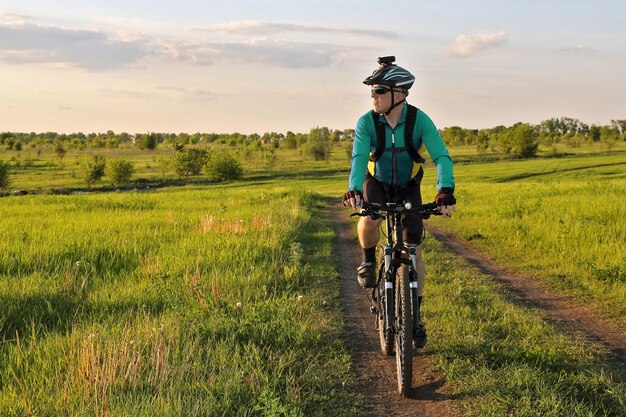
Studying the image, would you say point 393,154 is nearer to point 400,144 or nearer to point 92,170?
point 400,144

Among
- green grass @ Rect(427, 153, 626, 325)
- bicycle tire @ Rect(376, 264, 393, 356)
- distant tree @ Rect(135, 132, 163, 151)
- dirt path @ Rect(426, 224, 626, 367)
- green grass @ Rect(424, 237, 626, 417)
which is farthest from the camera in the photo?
distant tree @ Rect(135, 132, 163, 151)

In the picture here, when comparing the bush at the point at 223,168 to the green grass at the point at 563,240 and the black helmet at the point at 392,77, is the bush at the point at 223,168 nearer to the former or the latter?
the green grass at the point at 563,240

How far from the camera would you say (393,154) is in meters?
4.44

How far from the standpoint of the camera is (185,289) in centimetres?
628

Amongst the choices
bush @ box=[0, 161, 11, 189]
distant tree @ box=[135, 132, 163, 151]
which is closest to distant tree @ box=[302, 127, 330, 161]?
distant tree @ box=[135, 132, 163, 151]

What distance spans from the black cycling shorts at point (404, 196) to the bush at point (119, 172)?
54.9m

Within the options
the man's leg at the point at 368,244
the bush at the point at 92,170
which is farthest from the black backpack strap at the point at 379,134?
the bush at the point at 92,170

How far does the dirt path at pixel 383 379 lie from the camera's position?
3.73 m

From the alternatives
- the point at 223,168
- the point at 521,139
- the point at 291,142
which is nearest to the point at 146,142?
the point at 291,142

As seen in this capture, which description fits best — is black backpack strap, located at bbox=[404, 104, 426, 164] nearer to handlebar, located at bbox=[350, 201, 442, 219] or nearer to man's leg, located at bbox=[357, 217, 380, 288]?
handlebar, located at bbox=[350, 201, 442, 219]

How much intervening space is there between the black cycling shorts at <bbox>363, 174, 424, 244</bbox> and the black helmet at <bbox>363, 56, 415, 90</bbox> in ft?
2.89

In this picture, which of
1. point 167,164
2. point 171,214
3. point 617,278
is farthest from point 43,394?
point 167,164

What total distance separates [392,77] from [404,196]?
3.64 feet

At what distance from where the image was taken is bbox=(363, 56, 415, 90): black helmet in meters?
4.16
